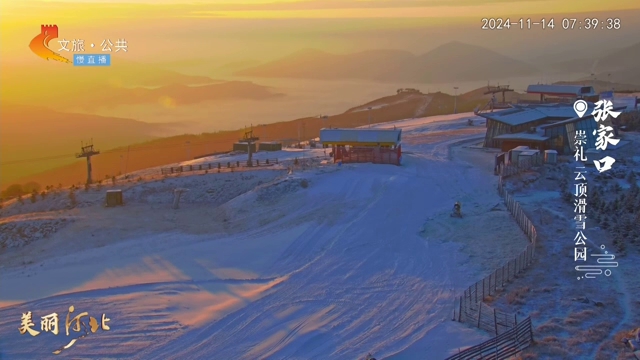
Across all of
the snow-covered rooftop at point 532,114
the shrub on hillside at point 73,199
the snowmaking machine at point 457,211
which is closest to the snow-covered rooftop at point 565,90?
the snow-covered rooftop at point 532,114

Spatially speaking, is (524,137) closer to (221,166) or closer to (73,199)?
(221,166)

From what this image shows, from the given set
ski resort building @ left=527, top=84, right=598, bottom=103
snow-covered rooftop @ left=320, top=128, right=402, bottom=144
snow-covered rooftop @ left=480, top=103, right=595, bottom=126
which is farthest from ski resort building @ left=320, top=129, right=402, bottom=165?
ski resort building @ left=527, top=84, right=598, bottom=103

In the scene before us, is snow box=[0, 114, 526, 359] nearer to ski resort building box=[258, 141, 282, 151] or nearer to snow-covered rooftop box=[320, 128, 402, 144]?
snow-covered rooftop box=[320, 128, 402, 144]

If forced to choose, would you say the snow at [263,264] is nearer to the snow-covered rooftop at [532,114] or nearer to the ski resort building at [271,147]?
the snow-covered rooftop at [532,114]

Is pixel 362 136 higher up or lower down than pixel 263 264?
higher up

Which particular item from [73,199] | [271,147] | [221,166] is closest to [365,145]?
[221,166]

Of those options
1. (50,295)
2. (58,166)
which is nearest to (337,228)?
(50,295)

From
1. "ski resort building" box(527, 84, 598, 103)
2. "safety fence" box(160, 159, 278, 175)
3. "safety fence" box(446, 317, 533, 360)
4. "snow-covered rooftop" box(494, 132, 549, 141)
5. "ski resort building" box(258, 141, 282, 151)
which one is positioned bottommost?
"safety fence" box(446, 317, 533, 360)
